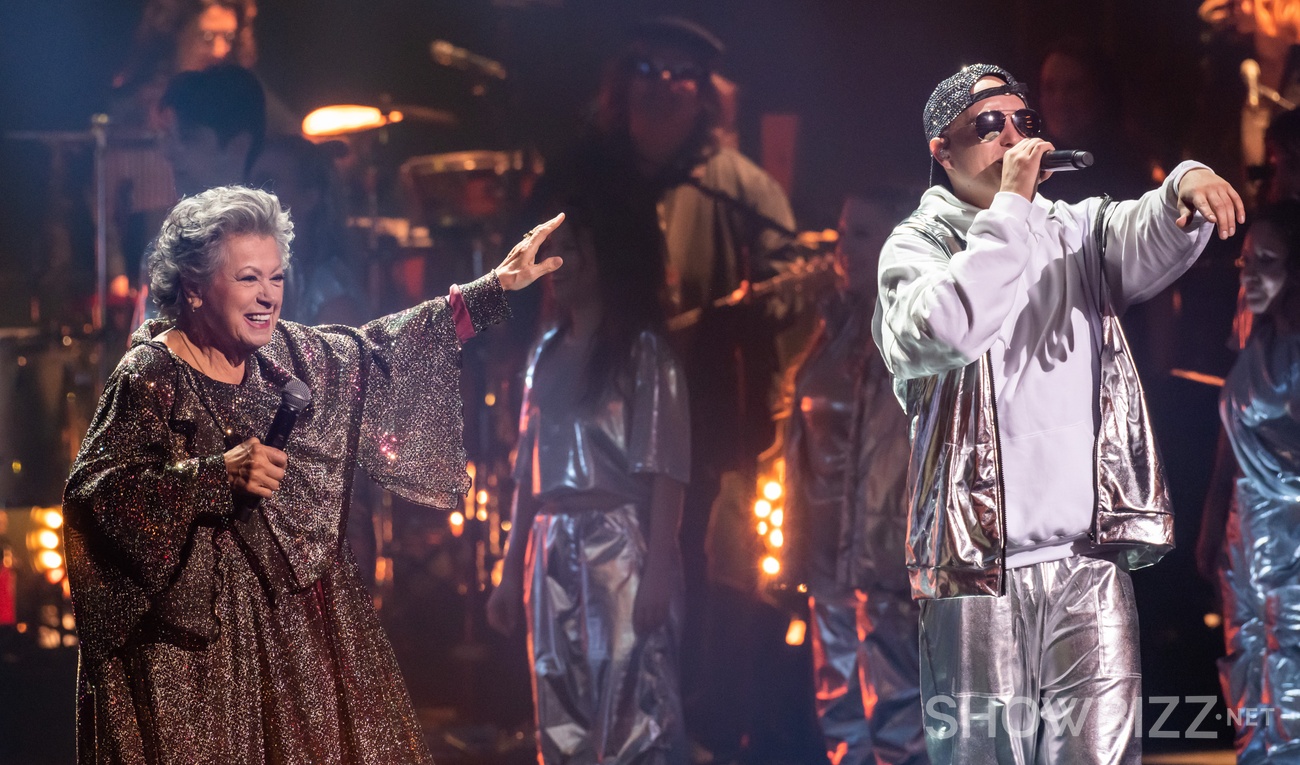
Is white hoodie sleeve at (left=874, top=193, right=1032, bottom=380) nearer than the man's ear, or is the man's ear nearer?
white hoodie sleeve at (left=874, top=193, right=1032, bottom=380)

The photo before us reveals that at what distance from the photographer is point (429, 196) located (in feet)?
16.2

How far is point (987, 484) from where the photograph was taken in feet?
7.74

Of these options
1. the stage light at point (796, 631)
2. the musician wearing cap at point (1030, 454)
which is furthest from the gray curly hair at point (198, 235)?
the stage light at point (796, 631)

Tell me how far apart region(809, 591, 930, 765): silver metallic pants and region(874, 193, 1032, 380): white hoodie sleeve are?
190 cm

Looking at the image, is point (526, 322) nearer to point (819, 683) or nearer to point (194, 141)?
point (194, 141)

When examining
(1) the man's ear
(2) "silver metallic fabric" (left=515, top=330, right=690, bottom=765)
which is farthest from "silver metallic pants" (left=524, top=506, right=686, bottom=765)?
(1) the man's ear

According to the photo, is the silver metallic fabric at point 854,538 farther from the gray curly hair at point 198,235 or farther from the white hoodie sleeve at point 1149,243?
the gray curly hair at point 198,235

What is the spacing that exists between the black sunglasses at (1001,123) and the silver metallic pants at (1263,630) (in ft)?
7.34

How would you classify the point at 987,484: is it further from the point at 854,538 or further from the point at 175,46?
the point at 175,46

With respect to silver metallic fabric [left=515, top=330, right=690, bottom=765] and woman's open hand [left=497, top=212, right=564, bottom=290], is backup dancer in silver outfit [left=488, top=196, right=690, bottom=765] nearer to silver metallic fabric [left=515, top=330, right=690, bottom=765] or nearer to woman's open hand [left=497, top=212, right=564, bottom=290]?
silver metallic fabric [left=515, top=330, right=690, bottom=765]

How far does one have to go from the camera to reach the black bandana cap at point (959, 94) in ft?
8.43

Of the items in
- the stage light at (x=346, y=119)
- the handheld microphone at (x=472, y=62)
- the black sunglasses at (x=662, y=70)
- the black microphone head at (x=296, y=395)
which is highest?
the handheld microphone at (x=472, y=62)

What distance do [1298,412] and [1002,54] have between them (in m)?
1.66

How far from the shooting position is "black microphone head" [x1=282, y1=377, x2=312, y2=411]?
240cm
